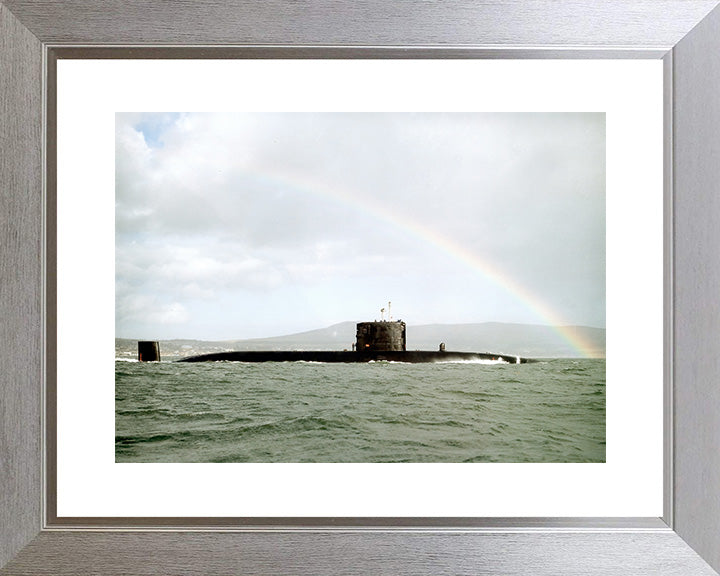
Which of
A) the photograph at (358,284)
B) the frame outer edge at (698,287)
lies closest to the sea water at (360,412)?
the photograph at (358,284)

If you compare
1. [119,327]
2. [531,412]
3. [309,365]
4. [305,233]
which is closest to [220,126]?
[305,233]

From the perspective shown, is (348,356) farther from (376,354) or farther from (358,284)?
(358,284)

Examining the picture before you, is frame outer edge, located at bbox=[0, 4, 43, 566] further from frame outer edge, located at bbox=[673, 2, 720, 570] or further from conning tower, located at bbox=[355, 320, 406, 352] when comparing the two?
conning tower, located at bbox=[355, 320, 406, 352]

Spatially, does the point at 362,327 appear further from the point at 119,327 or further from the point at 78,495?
the point at 78,495

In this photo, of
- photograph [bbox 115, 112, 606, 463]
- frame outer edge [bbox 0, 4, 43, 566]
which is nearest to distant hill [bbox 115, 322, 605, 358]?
photograph [bbox 115, 112, 606, 463]

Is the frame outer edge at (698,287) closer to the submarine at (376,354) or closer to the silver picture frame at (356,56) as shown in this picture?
the silver picture frame at (356,56)

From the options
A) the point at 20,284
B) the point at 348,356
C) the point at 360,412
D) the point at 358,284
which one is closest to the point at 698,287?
the point at 20,284
